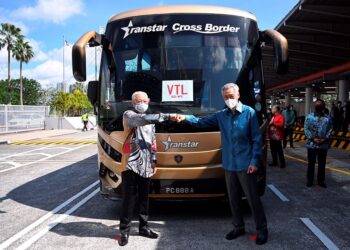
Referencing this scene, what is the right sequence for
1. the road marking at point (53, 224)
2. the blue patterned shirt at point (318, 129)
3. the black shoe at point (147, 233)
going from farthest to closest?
the blue patterned shirt at point (318, 129) < the black shoe at point (147, 233) < the road marking at point (53, 224)

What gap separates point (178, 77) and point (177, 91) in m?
0.23

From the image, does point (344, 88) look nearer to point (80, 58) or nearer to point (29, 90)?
point (80, 58)

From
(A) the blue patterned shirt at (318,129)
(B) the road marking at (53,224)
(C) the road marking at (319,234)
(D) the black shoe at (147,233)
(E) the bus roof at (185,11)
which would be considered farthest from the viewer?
(A) the blue patterned shirt at (318,129)

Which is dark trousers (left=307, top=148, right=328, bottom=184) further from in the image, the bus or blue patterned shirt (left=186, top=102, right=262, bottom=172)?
blue patterned shirt (left=186, top=102, right=262, bottom=172)

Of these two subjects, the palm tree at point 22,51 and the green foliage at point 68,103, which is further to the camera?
the green foliage at point 68,103

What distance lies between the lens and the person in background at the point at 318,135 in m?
9.12

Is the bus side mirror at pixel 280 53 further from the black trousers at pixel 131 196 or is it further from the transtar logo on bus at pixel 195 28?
the black trousers at pixel 131 196

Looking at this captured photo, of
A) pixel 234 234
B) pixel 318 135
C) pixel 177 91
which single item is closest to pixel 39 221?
pixel 177 91

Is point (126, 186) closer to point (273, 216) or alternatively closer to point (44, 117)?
point (273, 216)

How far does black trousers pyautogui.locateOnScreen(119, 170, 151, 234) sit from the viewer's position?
5.50 m

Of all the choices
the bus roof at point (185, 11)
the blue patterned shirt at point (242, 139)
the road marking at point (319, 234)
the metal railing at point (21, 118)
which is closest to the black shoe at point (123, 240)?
the blue patterned shirt at point (242, 139)

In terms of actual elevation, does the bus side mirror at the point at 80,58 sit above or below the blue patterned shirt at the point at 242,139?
above

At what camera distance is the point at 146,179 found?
561cm

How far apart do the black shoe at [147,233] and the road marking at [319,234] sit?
6.70 feet
